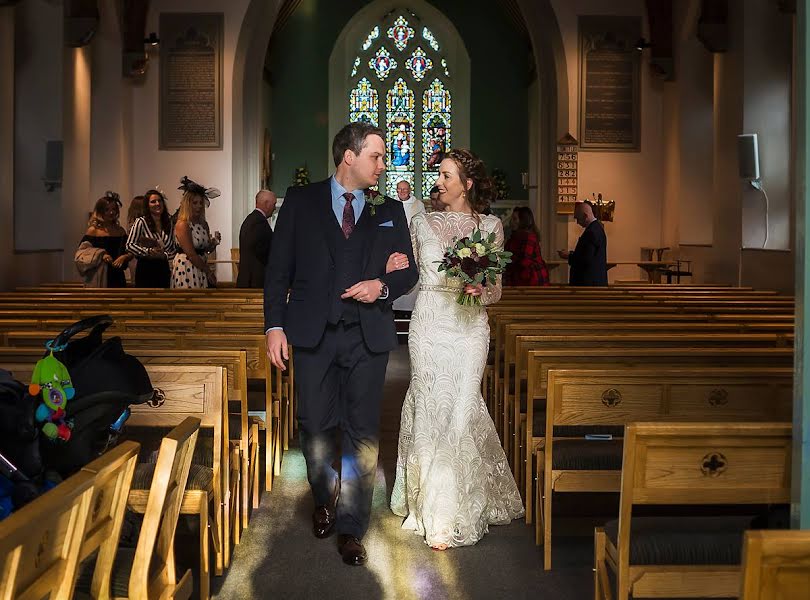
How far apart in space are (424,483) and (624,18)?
1148cm

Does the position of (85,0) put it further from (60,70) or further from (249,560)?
(249,560)

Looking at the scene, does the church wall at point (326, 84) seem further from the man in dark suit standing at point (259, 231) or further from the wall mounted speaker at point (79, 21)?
the man in dark suit standing at point (259, 231)

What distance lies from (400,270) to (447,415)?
72 centimetres

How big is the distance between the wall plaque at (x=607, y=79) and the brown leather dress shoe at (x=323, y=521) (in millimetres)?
10918

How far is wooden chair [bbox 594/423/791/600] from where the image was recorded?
2.59 m

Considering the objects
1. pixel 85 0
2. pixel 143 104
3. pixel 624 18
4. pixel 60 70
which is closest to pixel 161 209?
pixel 60 70

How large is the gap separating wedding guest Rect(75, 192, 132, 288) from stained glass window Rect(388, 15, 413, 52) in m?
12.9

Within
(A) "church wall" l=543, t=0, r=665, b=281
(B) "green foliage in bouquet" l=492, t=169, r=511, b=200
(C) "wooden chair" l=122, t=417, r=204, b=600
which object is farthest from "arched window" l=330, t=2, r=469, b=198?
(C) "wooden chair" l=122, t=417, r=204, b=600

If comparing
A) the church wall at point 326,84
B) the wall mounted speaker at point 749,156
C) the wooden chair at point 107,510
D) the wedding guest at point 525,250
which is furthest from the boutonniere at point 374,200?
the church wall at point 326,84

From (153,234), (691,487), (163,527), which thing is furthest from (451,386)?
(153,234)

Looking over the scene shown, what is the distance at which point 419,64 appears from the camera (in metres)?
21.5

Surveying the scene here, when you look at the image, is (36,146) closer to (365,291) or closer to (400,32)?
(365,291)

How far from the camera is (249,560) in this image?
3797mm

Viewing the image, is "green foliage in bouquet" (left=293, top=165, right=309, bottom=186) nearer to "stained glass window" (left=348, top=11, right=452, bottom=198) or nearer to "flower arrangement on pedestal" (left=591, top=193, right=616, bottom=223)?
"stained glass window" (left=348, top=11, right=452, bottom=198)
